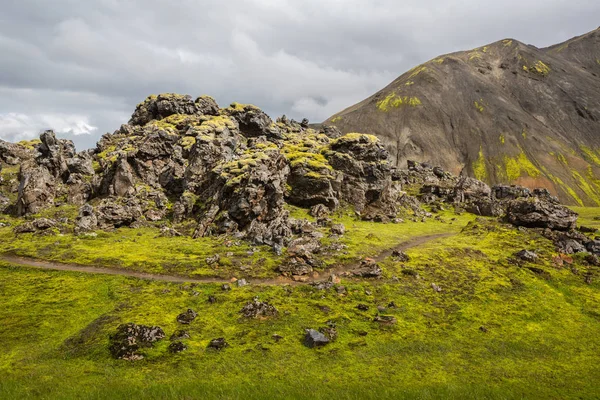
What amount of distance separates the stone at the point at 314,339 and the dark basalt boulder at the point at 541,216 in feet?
217

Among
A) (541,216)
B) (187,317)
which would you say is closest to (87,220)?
(187,317)

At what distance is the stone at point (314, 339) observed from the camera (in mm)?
31952

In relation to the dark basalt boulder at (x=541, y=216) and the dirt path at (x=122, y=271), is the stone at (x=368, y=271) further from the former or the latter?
the dark basalt boulder at (x=541, y=216)

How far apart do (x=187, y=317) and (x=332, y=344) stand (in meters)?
15.6

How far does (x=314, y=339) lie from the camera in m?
32.0

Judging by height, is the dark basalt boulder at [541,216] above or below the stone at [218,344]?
above

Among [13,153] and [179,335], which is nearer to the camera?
[179,335]

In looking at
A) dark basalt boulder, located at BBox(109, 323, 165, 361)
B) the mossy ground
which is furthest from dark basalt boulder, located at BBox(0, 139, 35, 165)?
dark basalt boulder, located at BBox(109, 323, 165, 361)

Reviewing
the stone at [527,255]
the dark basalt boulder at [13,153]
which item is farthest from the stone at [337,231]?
the dark basalt boulder at [13,153]

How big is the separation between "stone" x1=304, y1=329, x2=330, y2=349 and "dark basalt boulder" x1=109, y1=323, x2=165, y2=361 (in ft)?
44.9

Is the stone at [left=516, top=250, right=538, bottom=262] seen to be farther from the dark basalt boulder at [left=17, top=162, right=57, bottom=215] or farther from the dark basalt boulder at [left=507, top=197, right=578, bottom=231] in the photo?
the dark basalt boulder at [left=17, top=162, right=57, bottom=215]

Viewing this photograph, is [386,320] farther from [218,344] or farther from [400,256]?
[400,256]

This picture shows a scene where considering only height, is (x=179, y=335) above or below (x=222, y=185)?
below

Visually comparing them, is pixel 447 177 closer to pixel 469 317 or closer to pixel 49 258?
pixel 469 317
